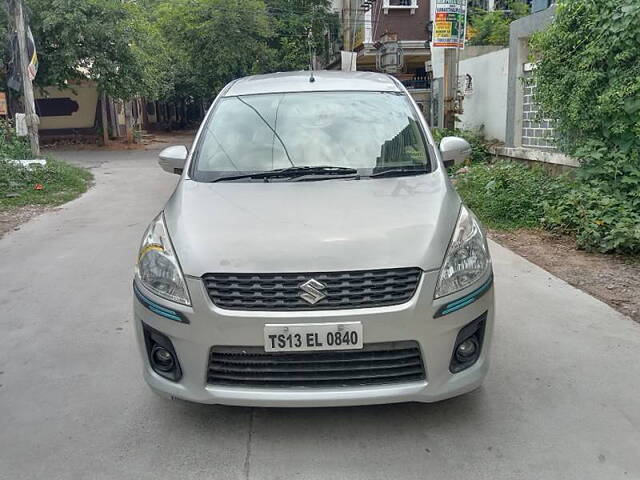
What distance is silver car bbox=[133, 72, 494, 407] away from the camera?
270 centimetres

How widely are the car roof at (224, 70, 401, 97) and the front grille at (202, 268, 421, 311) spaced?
79.3 inches

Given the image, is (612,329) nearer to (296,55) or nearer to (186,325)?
(186,325)

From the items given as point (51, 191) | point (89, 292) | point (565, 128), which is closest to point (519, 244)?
point (565, 128)

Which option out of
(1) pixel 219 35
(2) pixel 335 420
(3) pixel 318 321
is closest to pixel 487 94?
(2) pixel 335 420

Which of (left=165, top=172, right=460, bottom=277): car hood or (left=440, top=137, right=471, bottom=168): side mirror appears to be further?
(left=440, top=137, right=471, bottom=168): side mirror

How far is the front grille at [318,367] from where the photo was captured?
2750 mm

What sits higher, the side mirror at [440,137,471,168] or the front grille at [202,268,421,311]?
the side mirror at [440,137,471,168]

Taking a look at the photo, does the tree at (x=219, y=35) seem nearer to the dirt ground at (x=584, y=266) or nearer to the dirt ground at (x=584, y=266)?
the dirt ground at (x=584, y=266)

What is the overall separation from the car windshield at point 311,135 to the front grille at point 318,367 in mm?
1283

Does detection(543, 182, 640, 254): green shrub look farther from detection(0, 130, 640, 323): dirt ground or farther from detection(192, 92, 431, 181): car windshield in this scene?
detection(192, 92, 431, 181): car windshield

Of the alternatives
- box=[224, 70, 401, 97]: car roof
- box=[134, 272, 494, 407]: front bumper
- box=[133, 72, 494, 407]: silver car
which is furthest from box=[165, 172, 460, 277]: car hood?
box=[224, 70, 401, 97]: car roof

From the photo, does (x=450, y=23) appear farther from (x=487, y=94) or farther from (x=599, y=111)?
(x=599, y=111)

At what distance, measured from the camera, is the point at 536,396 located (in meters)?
3.38

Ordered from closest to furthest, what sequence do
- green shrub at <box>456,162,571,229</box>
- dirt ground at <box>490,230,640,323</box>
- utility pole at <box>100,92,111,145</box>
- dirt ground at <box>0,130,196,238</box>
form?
dirt ground at <box>490,230,640,323</box>, green shrub at <box>456,162,571,229</box>, dirt ground at <box>0,130,196,238</box>, utility pole at <box>100,92,111,145</box>
